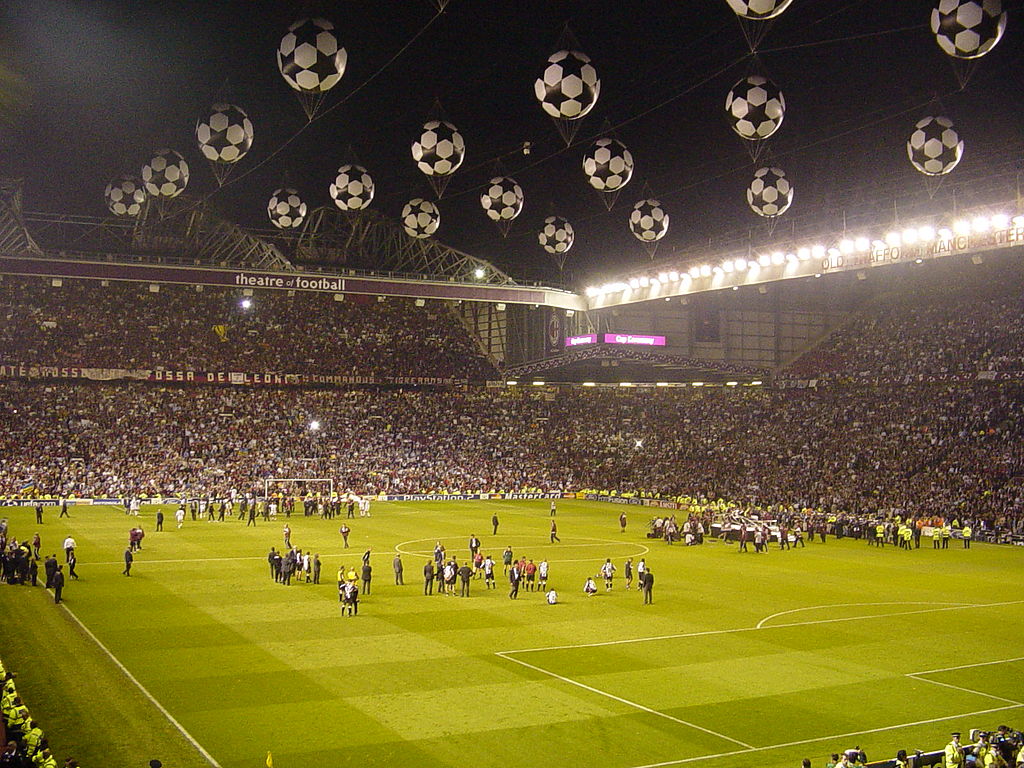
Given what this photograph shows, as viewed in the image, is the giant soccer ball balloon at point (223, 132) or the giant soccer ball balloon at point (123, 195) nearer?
the giant soccer ball balloon at point (223, 132)

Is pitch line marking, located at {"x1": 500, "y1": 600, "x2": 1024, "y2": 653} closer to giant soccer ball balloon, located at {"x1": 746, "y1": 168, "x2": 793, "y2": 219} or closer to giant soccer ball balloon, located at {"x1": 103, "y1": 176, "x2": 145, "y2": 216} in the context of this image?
giant soccer ball balloon, located at {"x1": 746, "y1": 168, "x2": 793, "y2": 219}

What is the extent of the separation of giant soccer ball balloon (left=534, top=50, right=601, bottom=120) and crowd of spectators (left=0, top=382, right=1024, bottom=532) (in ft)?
115

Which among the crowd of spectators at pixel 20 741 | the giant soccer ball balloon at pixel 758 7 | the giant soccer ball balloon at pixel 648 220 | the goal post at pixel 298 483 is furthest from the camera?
the goal post at pixel 298 483

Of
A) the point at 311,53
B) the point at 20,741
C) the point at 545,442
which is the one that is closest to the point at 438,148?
the point at 311,53

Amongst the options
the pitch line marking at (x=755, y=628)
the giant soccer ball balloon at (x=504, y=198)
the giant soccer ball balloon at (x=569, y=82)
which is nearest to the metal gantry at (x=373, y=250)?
the giant soccer ball balloon at (x=504, y=198)

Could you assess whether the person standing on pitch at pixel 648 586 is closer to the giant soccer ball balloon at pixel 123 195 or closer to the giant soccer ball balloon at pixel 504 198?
the giant soccer ball balloon at pixel 504 198

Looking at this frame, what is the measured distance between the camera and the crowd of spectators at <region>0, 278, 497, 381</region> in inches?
→ 2328

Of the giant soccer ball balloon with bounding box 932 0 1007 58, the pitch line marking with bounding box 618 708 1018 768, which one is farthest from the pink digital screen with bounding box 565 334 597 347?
the giant soccer ball balloon with bounding box 932 0 1007 58

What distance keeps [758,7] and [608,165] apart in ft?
21.9

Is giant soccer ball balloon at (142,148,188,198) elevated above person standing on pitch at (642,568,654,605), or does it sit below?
above

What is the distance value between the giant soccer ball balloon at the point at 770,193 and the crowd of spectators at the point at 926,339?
3333cm

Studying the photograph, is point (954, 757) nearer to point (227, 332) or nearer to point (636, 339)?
point (636, 339)

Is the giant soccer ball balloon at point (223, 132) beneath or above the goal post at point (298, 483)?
above

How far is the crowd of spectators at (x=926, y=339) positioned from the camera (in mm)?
50906
